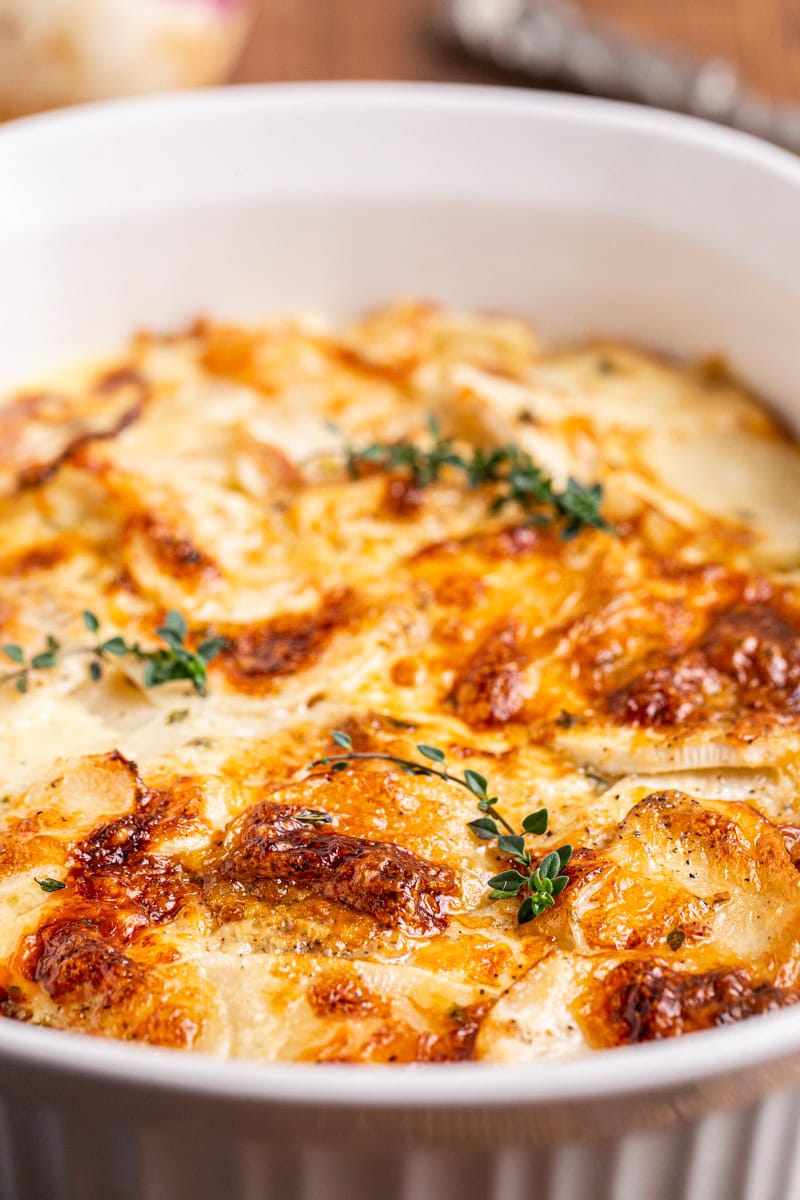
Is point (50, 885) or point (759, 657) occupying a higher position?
point (759, 657)

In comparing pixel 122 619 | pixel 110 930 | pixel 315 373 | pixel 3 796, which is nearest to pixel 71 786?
pixel 3 796

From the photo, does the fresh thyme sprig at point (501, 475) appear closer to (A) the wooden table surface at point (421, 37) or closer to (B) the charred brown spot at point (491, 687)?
(B) the charred brown spot at point (491, 687)

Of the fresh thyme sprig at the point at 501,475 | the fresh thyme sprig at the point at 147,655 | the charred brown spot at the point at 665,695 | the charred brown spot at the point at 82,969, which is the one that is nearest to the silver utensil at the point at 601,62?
the fresh thyme sprig at the point at 501,475

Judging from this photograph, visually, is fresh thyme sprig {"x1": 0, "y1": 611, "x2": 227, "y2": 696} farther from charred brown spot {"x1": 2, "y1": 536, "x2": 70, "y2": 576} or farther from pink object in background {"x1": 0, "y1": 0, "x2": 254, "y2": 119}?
pink object in background {"x1": 0, "y1": 0, "x2": 254, "y2": 119}

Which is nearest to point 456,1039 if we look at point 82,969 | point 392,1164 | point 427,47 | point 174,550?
point 392,1164

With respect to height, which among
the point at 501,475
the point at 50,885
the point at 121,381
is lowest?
the point at 121,381

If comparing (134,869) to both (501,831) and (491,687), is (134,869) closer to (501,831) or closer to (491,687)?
(501,831)
